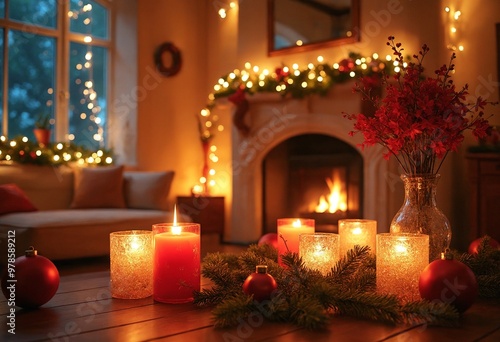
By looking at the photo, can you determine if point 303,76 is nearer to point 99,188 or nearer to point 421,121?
point 99,188

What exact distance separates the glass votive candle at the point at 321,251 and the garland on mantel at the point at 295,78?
2.83m

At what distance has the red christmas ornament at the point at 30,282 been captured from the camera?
4.17ft

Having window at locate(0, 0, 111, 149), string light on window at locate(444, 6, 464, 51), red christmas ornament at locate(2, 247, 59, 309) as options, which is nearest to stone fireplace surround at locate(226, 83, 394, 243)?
string light on window at locate(444, 6, 464, 51)

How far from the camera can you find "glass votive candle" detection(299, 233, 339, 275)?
4.60 feet

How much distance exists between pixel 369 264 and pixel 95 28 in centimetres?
475

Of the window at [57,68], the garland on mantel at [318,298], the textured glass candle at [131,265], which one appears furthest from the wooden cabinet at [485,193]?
the window at [57,68]

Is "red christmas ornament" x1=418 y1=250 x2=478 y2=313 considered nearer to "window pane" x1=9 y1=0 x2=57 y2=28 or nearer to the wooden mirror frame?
the wooden mirror frame

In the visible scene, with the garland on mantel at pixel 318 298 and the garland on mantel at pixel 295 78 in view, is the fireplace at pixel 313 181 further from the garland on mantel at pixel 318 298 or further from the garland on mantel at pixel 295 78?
the garland on mantel at pixel 318 298

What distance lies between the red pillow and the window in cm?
110

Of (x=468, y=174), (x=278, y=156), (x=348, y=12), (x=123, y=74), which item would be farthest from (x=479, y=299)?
(x=123, y=74)

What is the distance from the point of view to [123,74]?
5551 millimetres

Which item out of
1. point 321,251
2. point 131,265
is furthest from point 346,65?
point 131,265

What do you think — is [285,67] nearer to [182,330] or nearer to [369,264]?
[369,264]

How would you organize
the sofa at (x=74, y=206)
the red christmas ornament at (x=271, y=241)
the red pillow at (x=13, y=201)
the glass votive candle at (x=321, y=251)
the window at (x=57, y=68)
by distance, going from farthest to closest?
the window at (x=57, y=68) < the red pillow at (x=13, y=201) < the sofa at (x=74, y=206) < the red christmas ornament at (x=271, y=241) < the glass votive candle at (x=321, y=251)
